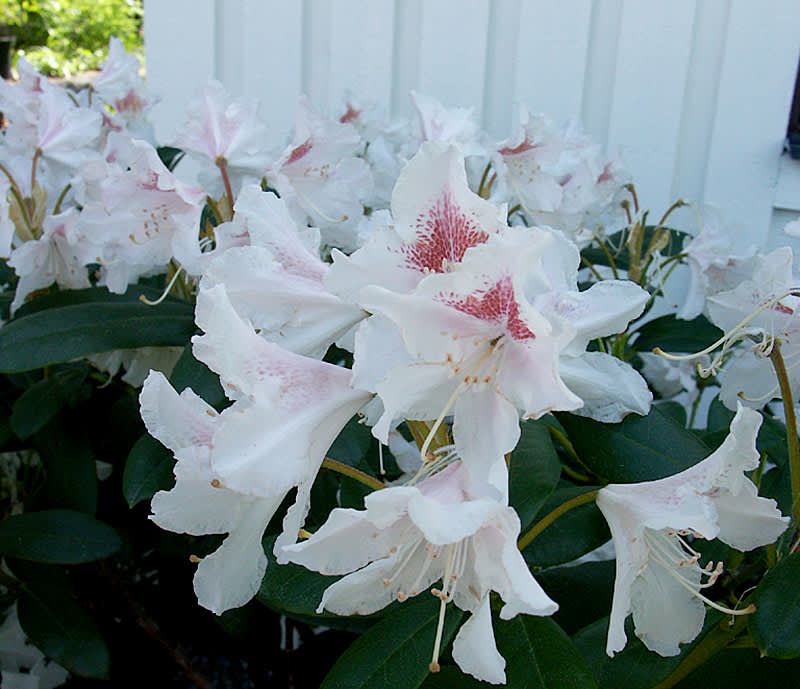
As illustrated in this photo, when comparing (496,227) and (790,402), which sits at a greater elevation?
(496,227)

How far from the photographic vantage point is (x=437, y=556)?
22.3 inches

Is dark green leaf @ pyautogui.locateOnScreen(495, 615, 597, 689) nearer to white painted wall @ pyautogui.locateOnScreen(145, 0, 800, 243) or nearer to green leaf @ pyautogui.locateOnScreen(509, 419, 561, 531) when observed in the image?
green leaf @ pyautogui.locateOnScreen(509, 419, 561, 531)

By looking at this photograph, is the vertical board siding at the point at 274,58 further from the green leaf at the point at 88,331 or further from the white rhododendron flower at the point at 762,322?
the white rhododendron flower at the point at 762,322

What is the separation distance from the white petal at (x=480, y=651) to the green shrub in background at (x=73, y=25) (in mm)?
8557

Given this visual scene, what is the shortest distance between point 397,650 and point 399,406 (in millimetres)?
274

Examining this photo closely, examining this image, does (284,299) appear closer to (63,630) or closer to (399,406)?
(399,406)

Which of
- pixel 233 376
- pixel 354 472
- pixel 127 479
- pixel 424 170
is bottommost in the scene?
pixel 127 479

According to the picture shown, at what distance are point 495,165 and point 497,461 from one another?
27.2 inches

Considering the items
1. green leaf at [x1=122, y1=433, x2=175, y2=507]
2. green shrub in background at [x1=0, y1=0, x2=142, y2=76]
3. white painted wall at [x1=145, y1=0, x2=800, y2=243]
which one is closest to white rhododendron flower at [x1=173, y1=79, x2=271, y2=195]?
green leaf at [x1=122, y1=433, x2=175, y2=507]

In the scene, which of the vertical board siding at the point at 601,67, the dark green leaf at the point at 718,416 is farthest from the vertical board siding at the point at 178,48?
the dark green leaf at the point at 718,416

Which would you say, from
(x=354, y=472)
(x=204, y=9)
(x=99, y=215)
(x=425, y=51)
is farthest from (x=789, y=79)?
(x=354, y=472)

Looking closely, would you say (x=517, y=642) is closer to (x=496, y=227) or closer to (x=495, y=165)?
(x=496, y=227)

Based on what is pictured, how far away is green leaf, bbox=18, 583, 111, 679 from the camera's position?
3.65ft

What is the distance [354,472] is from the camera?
0.60m
